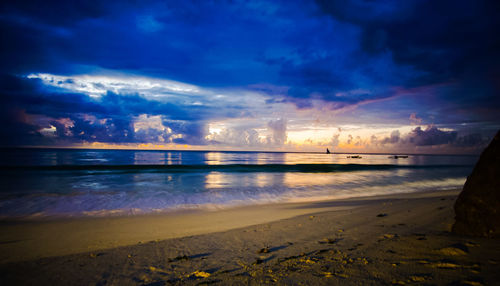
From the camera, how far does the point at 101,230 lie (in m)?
7.10

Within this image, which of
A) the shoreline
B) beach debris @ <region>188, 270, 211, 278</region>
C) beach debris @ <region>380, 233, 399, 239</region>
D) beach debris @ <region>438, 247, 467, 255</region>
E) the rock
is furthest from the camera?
the shoreline

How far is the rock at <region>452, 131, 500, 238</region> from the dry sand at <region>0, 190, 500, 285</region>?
39 centimetres

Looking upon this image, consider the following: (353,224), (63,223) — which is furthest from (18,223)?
(353,224)

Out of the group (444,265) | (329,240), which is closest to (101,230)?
(329,240)

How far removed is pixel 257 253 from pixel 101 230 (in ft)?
17.6

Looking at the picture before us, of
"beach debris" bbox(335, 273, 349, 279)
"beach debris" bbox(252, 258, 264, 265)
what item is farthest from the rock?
"beach debris" bbox(252, 258, 264, 265)

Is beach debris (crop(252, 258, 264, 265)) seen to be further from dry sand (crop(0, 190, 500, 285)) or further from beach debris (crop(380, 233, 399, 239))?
beach debris (crop(380, 233, 399, 239))

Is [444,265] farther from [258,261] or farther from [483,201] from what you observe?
[258,261]

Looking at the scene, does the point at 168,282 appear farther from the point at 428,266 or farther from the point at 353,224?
the point at 353,224

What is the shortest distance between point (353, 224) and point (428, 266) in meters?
3.44

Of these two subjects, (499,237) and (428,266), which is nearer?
(428,266)

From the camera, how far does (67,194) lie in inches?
569

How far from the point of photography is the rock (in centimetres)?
448

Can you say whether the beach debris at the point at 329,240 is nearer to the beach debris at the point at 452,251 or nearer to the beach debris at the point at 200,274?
the beach debris at the point at 452,251
